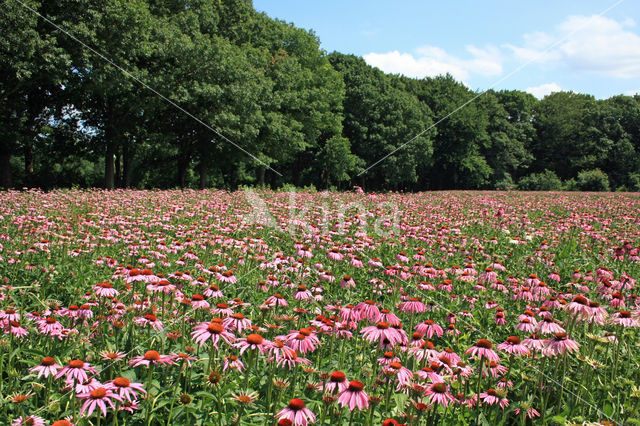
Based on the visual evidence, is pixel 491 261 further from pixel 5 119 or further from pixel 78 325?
pixel 5 119

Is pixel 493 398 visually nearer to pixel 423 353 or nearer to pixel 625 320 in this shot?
pixel 423 353

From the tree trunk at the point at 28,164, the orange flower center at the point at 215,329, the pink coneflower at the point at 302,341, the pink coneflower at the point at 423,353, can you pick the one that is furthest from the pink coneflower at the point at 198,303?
the tree trunk at the point at 28,164

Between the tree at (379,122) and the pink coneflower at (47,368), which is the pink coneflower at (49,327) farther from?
the tree at (379,122)

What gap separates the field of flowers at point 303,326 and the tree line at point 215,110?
453 centimetres

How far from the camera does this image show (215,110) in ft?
83.5

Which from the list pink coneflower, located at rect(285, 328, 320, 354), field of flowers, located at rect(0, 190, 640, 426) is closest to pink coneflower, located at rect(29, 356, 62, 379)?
field of flowers, located at rect(0, 190, 640, 426)

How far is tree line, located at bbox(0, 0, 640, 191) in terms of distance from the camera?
1925 cm

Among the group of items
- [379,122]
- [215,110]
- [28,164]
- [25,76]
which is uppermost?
[379,122]

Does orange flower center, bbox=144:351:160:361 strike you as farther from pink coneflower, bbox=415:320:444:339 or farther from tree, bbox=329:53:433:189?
tree, bbox=329:53:433:189

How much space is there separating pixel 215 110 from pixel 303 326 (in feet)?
76.7

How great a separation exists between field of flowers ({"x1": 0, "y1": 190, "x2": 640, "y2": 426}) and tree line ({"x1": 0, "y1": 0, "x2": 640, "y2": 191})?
453 centimetres

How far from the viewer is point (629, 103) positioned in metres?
66.2

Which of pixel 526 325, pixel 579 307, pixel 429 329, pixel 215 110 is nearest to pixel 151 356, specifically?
pixel 429 329

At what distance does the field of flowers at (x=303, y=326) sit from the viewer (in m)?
2.58
